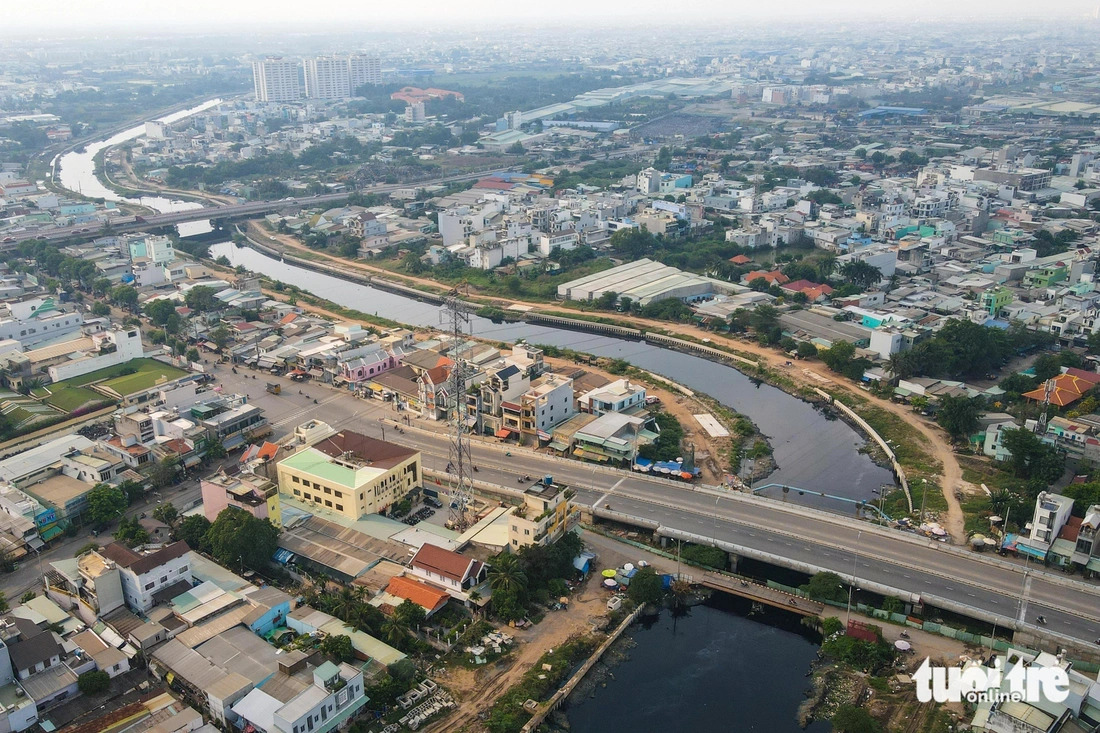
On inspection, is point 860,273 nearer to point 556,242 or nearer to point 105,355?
point 556,242

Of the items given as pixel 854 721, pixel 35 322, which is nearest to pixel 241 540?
pixel 854 721

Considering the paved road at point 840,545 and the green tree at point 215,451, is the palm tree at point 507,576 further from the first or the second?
the green tree at point 215,451

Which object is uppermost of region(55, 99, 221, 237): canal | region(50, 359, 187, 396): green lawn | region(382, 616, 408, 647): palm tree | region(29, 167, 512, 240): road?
region(382, 616, 408, 647): palm tree

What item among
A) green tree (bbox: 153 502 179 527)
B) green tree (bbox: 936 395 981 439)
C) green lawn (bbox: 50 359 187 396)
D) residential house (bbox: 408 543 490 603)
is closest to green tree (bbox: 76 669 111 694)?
green tree (bbox: 153 502 179 527)

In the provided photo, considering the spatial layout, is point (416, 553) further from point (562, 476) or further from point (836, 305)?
point (836, 305)

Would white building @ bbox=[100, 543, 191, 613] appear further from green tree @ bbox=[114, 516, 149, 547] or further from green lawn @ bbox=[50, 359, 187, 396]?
green lawn @ bbox=[50, 359, 187, 396]

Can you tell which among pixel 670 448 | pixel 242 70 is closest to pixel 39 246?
pixel 670 448
